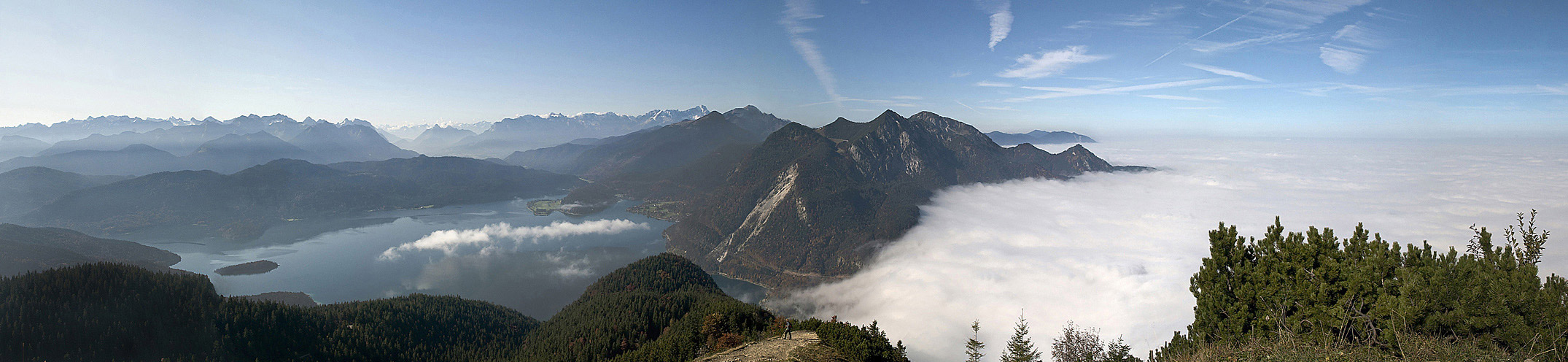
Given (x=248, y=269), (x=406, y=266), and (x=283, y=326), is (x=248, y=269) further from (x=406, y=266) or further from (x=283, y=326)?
(x=283, y=326)

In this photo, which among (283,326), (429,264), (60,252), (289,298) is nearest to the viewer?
(283,326)

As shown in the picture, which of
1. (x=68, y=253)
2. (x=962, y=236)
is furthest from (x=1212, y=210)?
(x=68, y=253)

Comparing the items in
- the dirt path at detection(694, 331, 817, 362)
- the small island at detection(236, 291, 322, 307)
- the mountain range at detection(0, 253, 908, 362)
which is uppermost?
the dirt path at detection(694, 331, 817, 362)

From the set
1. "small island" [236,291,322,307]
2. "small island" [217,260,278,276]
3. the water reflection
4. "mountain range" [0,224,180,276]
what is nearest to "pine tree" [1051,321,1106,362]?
the water reflection

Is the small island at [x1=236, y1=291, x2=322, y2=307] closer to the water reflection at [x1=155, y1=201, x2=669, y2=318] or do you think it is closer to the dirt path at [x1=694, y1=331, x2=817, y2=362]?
the water reflection at [x1=155, y1=201, x2=669, y2=318]

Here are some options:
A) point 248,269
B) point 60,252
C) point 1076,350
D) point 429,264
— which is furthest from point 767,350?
point 60,252

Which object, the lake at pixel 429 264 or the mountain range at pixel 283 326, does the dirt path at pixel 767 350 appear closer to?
the mountain range at pixel 283 326

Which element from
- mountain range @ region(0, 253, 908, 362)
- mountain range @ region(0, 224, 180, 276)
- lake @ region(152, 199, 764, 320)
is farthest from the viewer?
lake @ region(152, 199, 764, 320)
